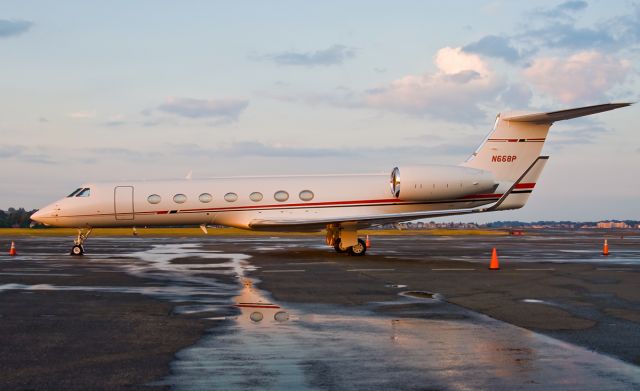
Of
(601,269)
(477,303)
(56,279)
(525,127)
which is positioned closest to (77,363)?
(477,303)

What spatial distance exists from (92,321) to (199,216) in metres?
16.9

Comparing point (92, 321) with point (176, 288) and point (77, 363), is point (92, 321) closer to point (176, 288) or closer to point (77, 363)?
point (77, 363)

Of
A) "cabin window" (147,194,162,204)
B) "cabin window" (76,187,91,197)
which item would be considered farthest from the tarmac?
"cabin window" (76,187,91,197)

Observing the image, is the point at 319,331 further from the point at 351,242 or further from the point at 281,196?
the point at 281,196

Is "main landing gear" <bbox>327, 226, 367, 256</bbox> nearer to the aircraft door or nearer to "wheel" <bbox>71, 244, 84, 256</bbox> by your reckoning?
the aircraft door

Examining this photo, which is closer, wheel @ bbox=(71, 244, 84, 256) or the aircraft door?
wheel @ bbox=(71, 244, 84, 256)

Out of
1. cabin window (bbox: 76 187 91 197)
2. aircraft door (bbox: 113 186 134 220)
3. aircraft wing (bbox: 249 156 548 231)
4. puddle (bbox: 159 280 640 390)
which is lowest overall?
puddle (bbox: 159 280 640 390)

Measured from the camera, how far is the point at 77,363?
6637mm

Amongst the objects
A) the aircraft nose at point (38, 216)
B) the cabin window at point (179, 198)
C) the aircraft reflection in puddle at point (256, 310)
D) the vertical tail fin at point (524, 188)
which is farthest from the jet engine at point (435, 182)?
the aircraft nose at point (38, 216)

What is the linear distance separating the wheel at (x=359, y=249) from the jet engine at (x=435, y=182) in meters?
2.25

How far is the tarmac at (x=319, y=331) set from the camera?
20.0 ft

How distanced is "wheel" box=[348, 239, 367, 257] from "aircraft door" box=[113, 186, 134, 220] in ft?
27.5

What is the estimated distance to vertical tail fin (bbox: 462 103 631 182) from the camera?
85.1ft

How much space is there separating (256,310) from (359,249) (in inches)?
579
